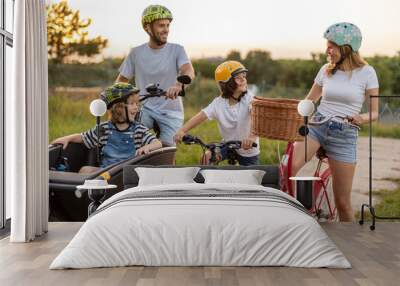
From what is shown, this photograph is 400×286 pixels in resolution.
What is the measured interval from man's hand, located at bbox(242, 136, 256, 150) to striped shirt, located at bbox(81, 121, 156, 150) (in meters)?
1.02

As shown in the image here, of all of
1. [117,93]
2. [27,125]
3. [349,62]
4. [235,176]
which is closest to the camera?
[27,125]

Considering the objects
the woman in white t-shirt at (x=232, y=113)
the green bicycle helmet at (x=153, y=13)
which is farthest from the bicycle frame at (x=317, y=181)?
the green bicycle helmet at (x=153, y=13)

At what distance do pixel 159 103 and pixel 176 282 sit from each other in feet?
11.7

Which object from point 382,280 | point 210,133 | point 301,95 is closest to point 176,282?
point 382,280

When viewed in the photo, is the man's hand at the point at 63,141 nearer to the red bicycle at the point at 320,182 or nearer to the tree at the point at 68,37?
the tree at the point at 68,37

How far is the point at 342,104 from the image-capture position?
7.42 metres

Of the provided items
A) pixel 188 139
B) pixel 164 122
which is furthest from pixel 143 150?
pixel 188 139

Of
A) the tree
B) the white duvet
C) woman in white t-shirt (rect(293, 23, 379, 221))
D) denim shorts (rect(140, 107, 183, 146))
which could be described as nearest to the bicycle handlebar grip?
denim shorts (rect(140, 107, 183, 146))

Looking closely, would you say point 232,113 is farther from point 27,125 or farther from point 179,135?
point 27,125

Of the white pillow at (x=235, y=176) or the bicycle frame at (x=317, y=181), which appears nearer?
the white pillow at (x=235, y=176)

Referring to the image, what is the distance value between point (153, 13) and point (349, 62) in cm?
230

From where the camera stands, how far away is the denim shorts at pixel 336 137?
7395 mm

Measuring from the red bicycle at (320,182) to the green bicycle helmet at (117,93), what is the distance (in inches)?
74.9

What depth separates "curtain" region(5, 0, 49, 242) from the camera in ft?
19.5
